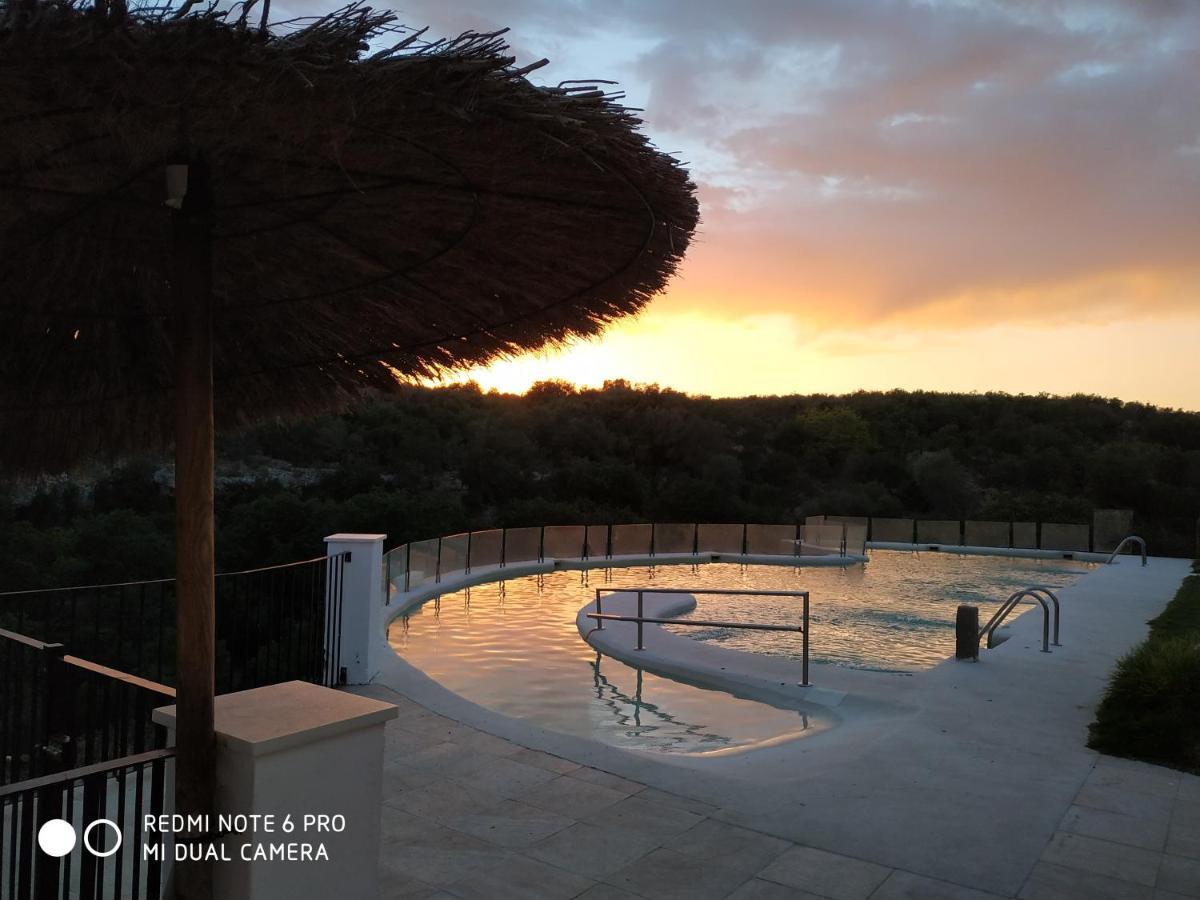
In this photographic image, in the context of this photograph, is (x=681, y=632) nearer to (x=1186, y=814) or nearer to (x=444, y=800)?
(x=1186, y=814)


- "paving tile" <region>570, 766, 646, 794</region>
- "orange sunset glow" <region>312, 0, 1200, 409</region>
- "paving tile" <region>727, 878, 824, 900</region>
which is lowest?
"paving tile" <region>570, 766, 646, 794</region>

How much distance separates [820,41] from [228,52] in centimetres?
967

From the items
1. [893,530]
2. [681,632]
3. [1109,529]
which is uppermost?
[1109,529]

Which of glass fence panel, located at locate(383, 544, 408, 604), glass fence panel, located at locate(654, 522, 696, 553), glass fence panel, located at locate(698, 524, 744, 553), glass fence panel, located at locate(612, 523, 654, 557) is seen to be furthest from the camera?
glass fence panel, located at locate(698, 524, 744, 553)

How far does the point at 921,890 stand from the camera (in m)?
3.64

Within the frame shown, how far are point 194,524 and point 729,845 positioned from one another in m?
2.79

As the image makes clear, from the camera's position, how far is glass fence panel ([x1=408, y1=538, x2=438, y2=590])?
13086 mm

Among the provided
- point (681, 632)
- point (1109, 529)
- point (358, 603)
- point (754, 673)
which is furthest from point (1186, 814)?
point (1109, 529)

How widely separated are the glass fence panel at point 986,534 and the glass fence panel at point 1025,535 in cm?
24

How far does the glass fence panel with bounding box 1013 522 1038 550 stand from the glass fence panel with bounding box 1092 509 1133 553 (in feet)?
4.48

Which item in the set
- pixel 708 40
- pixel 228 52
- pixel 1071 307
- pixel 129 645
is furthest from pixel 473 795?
pixel 1071 307

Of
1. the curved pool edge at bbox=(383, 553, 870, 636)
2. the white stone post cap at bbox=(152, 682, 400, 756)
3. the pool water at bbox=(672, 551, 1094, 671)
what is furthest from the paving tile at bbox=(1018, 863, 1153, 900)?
the curved pool edge at bbox=(383, 553, 870, 636)

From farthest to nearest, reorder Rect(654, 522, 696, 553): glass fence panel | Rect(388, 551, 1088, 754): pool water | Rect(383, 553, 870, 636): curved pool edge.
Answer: Rect(654, 522, 696, 553): glass fence panel < Rect(383, 553, 870, 636): curved pool edge < Rect(388, 551, 1088, 754): pool water

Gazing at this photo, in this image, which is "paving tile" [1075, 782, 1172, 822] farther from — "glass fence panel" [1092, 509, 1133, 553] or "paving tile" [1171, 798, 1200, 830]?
"glass fence panel" [1092, 509, 1133, 553]
